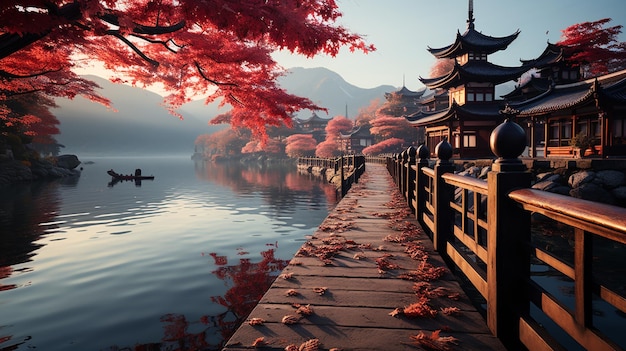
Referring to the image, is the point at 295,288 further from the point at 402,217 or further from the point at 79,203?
the point at 79,203

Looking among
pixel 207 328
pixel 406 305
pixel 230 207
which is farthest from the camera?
pixel 230 207

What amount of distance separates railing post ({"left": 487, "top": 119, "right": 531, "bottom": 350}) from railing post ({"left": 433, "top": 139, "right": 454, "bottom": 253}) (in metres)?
2.09

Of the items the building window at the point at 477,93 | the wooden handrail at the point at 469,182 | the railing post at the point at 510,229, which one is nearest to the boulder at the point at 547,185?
the wooden handrail at the point at 469,182

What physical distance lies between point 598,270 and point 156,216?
1566cm

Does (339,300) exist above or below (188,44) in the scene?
below

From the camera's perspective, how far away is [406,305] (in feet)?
10.6

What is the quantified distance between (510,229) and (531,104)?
26.8m

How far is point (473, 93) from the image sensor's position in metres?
30.2

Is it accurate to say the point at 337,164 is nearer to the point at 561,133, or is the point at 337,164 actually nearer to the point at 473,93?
the point at 473,93

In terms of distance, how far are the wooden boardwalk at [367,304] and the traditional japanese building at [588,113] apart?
64.3ft

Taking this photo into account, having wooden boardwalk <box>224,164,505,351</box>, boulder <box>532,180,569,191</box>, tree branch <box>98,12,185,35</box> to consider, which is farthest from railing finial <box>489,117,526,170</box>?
boulder <box>532,180,569,191</box>

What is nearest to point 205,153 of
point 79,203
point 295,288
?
point 79,203

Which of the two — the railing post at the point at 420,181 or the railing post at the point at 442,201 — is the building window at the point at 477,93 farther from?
the railing post at the point at 442,201

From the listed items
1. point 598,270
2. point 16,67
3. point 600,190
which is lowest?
point 598,270
